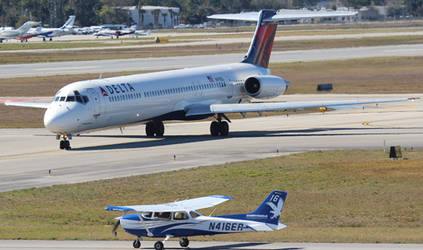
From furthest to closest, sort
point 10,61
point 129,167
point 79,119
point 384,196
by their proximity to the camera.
→ 1. point 10,61
2. point 79,119
3. point 129,167
4. point 384,196

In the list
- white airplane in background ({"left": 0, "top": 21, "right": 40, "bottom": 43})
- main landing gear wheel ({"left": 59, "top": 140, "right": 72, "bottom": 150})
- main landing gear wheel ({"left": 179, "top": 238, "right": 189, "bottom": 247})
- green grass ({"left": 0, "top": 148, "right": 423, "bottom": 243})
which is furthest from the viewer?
white airplane in background ({"left": 0, "top": 21, "right": 40, "bottom": 43})

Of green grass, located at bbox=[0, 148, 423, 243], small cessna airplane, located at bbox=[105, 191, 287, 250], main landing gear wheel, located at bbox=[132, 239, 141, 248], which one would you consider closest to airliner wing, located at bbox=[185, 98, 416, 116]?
green grass, located at bbox=[0, 148, 423, 243]

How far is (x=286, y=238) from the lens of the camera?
2641cm

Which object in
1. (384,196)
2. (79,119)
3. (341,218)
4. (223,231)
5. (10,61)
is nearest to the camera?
(223,231)

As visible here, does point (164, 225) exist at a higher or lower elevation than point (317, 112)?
higher

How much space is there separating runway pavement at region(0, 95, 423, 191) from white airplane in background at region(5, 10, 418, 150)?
149 centimetres

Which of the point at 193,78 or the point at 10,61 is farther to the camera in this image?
the point at 10,61

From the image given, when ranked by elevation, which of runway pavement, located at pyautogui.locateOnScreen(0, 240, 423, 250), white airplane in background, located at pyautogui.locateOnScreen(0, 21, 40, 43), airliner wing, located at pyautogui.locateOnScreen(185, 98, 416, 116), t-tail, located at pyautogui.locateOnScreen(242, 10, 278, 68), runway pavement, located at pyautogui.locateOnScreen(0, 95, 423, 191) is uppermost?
t-tail, located at pyautogui.locateOnScreen(242, 10, 278, 68)

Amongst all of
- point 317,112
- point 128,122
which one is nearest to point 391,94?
point 317,112

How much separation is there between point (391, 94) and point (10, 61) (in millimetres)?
70326

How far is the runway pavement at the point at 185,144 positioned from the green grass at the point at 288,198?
7.87 feet

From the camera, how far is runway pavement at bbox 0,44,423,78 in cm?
10691

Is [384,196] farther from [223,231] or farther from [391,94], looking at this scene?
[391,94]

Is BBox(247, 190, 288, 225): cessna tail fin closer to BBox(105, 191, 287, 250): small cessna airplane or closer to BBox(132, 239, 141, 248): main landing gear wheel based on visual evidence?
BBox(105, 191, 287, 250): small cessna airplane
